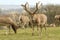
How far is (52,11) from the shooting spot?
46531 mm

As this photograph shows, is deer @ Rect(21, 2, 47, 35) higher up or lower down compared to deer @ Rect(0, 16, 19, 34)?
higher up

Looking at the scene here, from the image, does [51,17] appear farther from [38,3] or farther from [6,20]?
[38,3]

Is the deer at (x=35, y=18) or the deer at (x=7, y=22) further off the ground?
the deer at (x=35, y=18)

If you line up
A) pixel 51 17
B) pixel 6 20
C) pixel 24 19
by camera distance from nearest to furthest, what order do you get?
pixel 6 20 → pixel 24 19 → pixel 51 17

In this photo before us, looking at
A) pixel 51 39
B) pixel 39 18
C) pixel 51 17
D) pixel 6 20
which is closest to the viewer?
pixel 51 39

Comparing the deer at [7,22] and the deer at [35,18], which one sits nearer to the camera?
the deer at [35,18]

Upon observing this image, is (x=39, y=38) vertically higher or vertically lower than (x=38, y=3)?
lower

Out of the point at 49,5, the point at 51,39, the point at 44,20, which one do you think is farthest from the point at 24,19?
the point at 49,5

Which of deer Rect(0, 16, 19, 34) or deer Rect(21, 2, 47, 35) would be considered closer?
deer Rect(21, 2, 47, 35)

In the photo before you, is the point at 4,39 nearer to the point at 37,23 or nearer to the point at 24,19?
the point at 37,23

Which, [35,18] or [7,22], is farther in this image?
[7,22]

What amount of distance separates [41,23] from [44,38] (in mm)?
2277

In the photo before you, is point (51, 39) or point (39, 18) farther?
point (39, 18)

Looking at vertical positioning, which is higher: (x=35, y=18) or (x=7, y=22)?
(x=35, y=18)
